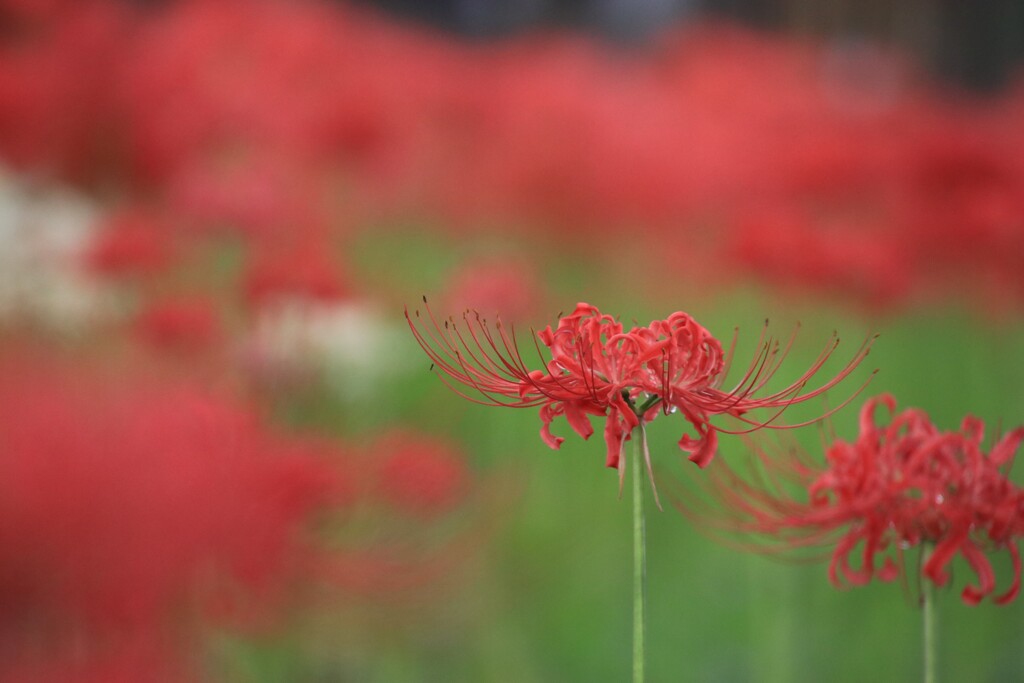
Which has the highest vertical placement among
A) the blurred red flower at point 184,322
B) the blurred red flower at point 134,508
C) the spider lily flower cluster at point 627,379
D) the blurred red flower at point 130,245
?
the blurred red flower at point 130,245

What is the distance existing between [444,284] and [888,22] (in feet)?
2.04

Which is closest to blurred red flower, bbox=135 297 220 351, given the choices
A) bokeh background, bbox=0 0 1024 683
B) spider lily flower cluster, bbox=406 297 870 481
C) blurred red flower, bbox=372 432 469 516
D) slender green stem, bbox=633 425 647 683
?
bokeh background, bbox=0 0 1024 683

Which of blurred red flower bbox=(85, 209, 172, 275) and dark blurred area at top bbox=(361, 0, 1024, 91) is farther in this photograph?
dark blurred area at top bbox=(361, 0, 1024, 91)

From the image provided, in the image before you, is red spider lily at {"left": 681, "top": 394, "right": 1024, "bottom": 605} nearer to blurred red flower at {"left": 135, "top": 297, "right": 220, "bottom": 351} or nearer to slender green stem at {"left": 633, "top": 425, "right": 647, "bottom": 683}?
slender green stem at {"left": 633, "top": 425, "right": 647, "bottom": 683}

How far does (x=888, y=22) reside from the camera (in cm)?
137

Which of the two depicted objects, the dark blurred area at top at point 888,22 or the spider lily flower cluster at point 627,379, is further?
the dark blurred area at top at point 888,22

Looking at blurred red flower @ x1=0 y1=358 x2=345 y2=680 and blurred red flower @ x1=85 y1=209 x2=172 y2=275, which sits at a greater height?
blurred red flower @ x1=85 y1=209 x2=172 y2=275

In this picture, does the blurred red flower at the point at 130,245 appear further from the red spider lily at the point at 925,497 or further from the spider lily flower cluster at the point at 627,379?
the red spider lily at the point at 925,497

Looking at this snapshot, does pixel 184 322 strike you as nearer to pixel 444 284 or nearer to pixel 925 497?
pixel 444 284

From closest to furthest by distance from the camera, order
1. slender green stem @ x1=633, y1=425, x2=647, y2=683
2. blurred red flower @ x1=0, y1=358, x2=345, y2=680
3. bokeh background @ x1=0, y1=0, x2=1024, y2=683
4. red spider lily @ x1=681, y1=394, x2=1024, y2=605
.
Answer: slender green stem @ x1=633, y1=425, x2=647, y2=683 < red spider lily @ x1=681, y1=394, x2=1024, y2=605 < blurred red flower @ x1=0, y1=358, x2=345, y2=680 < bokeh background @ x1=0, y1=0, x2=1024, y2=683

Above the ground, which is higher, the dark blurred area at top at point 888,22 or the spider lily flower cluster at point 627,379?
the dark blurred area at top at point 888,22

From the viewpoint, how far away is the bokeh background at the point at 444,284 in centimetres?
112

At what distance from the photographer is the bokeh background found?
1118 millimetres

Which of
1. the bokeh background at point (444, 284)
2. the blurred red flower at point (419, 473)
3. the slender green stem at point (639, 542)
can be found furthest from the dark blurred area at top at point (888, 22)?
the slender green stem at point (639, 542)
